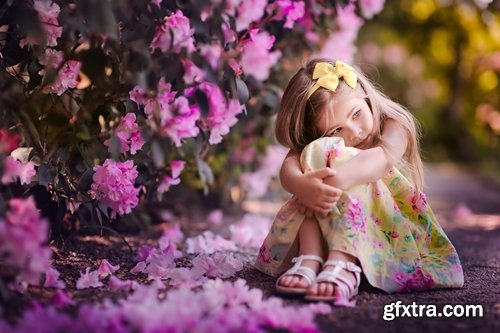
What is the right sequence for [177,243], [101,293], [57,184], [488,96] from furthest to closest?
1. [488,96]
2. [177,243]
3. [57,184]
4. [101,293]

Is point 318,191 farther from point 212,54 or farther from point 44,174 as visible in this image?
point 44,174

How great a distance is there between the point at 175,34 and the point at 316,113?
0.54m

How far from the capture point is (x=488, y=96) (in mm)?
7039

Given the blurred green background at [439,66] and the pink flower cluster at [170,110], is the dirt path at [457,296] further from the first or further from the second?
the blurred green background at [439,66]

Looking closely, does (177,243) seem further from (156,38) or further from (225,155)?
(156,38)

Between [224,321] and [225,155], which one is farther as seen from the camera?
[225,155]

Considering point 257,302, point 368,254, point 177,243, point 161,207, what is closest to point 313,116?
point 368,254

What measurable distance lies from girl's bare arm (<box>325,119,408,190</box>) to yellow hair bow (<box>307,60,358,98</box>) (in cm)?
22

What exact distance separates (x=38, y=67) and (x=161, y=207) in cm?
164

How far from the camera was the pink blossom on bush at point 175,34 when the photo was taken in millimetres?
2131

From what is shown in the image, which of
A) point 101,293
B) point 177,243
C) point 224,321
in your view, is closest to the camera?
point 224,321

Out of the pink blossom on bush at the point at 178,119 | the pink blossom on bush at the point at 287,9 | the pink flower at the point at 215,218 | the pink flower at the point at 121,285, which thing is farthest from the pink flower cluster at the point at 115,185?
the pink flower at the point at 215,218

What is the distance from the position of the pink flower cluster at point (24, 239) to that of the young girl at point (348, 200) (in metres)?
0.71

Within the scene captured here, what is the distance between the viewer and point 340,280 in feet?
6.79
